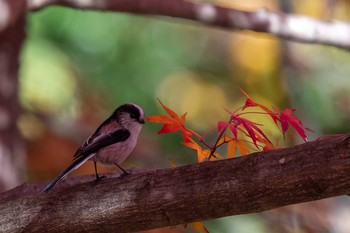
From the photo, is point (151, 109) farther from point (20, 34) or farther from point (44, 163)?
point (20, 34)

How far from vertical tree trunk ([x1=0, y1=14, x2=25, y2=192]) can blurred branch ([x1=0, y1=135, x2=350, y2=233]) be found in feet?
5.26

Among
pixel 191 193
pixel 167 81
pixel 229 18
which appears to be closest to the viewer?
pixel 191 193

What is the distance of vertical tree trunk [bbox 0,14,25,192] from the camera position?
11.1 ft

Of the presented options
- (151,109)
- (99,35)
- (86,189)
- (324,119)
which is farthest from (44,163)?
(86,189)

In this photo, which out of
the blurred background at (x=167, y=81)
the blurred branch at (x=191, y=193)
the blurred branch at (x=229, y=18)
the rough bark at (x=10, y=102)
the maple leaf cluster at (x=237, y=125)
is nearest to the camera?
the blurred branch at (x=191, y=193)

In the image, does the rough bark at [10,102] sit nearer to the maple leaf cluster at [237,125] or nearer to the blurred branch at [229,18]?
the blurred branch at [229,18]

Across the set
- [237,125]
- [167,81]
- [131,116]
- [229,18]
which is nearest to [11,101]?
[229,18]

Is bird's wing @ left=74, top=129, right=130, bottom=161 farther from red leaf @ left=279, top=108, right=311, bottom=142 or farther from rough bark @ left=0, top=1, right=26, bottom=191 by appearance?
rough bark @ left=0, top=1, right=26, bottom=191

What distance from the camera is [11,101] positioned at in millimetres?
3434

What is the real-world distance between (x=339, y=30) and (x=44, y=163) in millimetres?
2417

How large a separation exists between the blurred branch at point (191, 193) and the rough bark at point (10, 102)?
160 centimetres

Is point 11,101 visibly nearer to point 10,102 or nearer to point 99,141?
point 10,102

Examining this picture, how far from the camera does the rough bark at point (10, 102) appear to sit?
11.0 feet

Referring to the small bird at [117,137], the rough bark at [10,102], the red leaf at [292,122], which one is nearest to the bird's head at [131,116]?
the small bird at [117,137]
